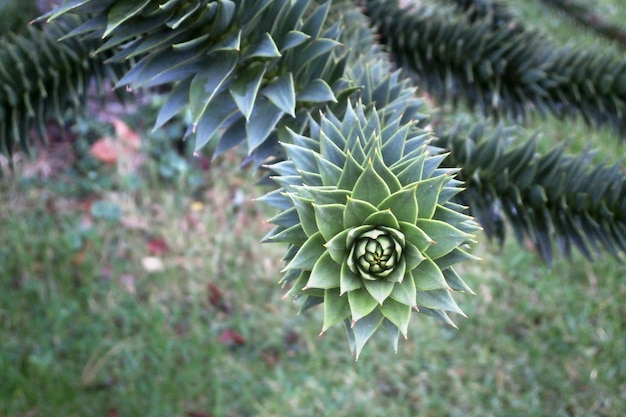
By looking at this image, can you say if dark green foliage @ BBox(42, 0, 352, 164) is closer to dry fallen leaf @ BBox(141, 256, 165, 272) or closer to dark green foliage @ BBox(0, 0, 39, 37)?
dry fallen leaf @ BBox(141, 256, 165, 272)

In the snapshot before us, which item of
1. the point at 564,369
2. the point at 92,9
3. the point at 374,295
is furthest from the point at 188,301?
the point at 374,295

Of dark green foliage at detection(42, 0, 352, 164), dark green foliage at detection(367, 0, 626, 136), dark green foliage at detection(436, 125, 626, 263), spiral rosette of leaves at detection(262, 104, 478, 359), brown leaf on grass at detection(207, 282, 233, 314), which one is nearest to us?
spiral rosette of leaves at detection(262, 104, 478, 359)

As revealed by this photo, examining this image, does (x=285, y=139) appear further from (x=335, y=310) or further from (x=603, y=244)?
(x=603, y=244)

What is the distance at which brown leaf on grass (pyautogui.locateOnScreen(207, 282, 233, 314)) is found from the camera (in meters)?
2.89

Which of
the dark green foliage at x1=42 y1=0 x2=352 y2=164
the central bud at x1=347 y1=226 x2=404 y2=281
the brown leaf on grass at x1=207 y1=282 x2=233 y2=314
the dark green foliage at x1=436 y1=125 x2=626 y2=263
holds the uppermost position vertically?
the dark green foliage at x1=42 y1=0 x2=352 y2=164

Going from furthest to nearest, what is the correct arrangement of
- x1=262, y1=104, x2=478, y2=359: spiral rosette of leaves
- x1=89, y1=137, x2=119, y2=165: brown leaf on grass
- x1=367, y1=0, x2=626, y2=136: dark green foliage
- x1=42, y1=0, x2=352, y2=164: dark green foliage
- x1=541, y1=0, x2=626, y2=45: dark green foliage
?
x1=89, y1=137, x2=119, y2=165: brown leaf on grass
x1=541, y1=0, x2=626, y2=45: dark green foliage
x1=367, y1=0, x2=626, y2=136: dark green foliage
x1=42, y1=0, x2=352, y2=164: dark green foliage
x1=262, y1=104, x2=478, y2=359: spiral rosette of leaves

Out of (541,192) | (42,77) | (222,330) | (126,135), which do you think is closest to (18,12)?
(126,135)

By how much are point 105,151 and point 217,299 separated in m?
1.07

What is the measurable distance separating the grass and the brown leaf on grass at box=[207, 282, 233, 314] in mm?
10

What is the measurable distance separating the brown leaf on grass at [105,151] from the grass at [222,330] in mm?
82

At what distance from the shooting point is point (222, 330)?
2.79 metres

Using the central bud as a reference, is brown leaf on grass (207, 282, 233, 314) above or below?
below

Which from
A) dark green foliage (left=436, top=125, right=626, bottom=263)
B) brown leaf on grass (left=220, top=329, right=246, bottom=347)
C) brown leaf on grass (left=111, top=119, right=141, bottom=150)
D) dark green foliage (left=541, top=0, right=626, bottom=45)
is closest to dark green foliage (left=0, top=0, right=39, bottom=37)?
brown leaf on grass (left=111, top=119, right=141, bottom=150)

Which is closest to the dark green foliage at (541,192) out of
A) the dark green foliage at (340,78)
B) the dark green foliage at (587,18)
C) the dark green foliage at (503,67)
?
the dark green foliage at (340,78)
